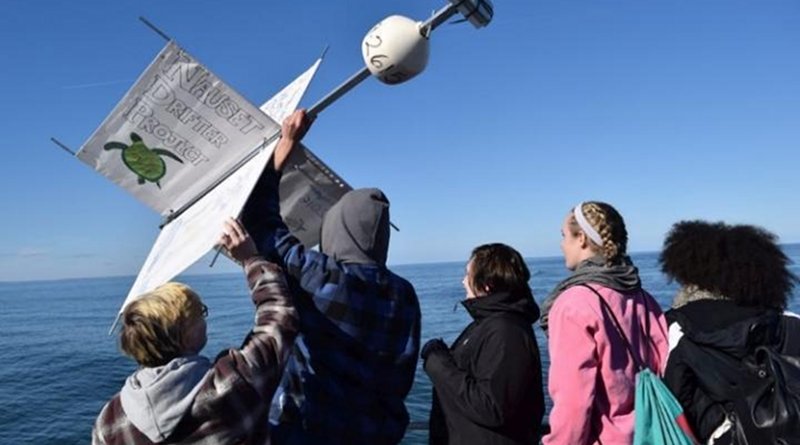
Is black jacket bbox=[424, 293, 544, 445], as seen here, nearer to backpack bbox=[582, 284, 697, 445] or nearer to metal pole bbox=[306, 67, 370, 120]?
backpack bbox=[582, 284, 697, 445]

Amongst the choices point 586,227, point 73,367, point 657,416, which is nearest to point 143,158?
point 586,227

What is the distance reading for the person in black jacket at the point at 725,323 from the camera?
2.10 m

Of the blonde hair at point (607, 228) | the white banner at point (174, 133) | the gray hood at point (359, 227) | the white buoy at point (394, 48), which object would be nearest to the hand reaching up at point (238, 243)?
the gray hood at point (359, 227)

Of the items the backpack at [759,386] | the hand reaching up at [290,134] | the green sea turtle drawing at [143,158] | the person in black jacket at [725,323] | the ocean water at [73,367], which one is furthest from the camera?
the ocean water at [73,367]

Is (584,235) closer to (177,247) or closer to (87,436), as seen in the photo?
(177,247)

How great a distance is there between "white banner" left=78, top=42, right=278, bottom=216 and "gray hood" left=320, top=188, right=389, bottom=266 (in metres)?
0.64

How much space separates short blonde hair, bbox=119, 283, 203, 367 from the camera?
181cm

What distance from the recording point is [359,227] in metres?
2.12

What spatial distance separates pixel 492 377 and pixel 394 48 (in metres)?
1.36

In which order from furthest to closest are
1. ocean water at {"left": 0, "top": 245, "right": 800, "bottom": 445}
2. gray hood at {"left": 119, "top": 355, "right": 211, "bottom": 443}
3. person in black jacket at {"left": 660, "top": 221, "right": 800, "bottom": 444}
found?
ocean water at {"left": 0, "top": 245, "right": 800, "bottom": 445}, person in black jacket at {"left": 660, "top": 221, "right": 800, "bottom": 444}, gray hood at {"left": 119, "top": 355, "right": 211, "bottom": 443}

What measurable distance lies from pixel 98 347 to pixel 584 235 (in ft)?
84.3

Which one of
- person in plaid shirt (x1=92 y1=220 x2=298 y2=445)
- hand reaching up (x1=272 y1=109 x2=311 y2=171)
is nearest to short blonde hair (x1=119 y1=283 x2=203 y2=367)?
person in plaid shirt (x1=92 y1=220 x2=298 y2=445)

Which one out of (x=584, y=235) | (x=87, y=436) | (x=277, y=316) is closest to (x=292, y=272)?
(x=277, y=316)

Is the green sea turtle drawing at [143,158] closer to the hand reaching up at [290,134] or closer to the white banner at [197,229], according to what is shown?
the white banner at [197,229]
